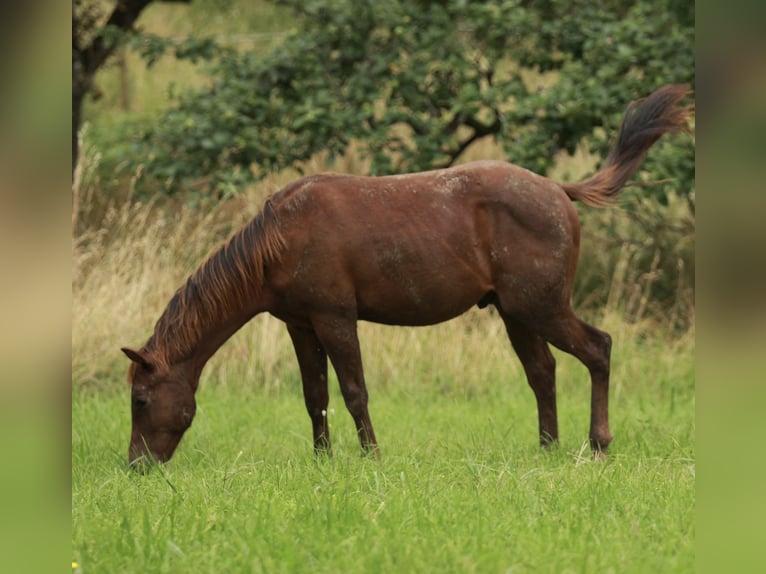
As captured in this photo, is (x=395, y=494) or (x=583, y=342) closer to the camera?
(x=395, y=494)

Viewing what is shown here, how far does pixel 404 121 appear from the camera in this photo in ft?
35.3

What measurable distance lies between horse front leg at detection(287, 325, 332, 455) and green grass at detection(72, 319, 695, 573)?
0.17m

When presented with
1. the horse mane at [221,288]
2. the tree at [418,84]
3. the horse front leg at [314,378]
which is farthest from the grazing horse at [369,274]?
the tree at [418,84]

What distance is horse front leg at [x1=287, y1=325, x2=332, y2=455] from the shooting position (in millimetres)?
6613

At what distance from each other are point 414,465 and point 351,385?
86cm

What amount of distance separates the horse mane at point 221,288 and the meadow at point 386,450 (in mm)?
755

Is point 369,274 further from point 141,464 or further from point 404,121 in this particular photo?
point 404,121

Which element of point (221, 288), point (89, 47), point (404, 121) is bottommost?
point (221, 288)

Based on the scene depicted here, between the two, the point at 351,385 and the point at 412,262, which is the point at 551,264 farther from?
the point at 351,385

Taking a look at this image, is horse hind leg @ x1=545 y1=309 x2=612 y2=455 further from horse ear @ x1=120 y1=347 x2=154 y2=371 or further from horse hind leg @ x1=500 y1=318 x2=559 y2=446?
horse ear @ x1=120 y1=347 x2=154 y2=371

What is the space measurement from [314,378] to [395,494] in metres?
2.03

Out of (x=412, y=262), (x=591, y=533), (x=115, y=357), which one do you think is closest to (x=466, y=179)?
(x=412, y=262)

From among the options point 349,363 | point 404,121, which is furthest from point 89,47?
point 349,363

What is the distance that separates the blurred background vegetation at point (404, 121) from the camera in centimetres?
1006
